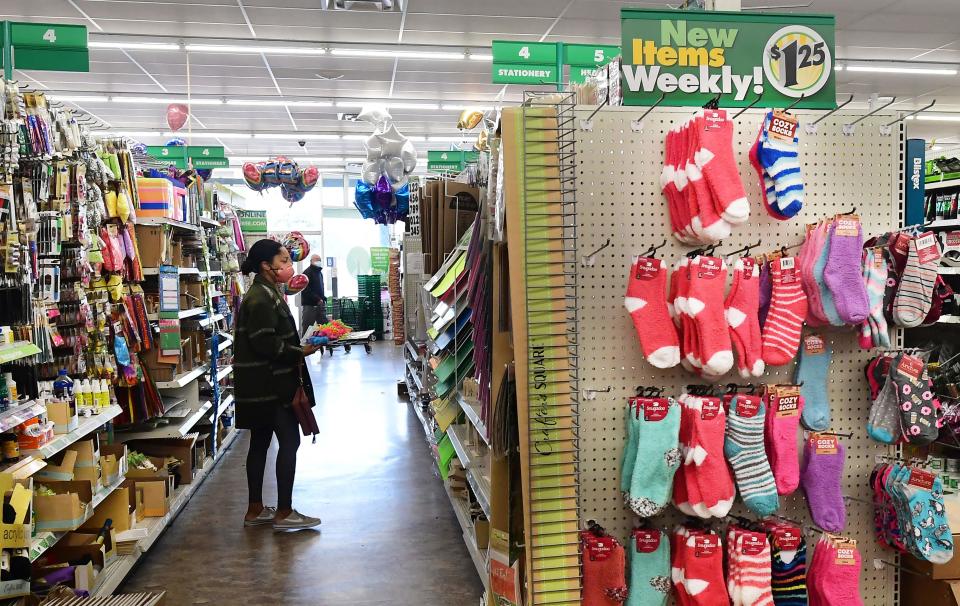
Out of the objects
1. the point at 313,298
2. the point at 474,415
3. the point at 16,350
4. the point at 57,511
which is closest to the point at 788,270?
the point at 474,415

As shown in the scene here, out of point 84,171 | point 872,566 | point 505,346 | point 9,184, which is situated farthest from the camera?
point 84,171

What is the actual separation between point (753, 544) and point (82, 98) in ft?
45.3

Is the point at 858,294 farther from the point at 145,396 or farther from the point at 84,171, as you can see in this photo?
the point at 145,396

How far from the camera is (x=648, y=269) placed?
225cm

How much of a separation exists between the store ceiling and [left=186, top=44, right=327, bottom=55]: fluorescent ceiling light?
0.12 m

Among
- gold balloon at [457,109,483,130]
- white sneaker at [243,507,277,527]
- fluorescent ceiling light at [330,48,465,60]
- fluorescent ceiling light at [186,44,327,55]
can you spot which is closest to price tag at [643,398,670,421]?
white sneaker at [243,507,277,527]

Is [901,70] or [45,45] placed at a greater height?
[901,70]

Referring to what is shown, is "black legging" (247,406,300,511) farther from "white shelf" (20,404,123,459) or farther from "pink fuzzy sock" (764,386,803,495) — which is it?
"pink fuzzy sock" (764,386,803,495)

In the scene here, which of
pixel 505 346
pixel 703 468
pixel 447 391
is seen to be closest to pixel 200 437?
pixel 447 391

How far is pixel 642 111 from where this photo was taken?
2.40 m

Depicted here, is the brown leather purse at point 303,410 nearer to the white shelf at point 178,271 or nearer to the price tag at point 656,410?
the white shelf at point 178,271

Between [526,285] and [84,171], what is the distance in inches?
107

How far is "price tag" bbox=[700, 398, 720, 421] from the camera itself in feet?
7.36

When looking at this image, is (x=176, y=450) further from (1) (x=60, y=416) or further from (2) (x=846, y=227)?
(2) (x=846, y=227)
